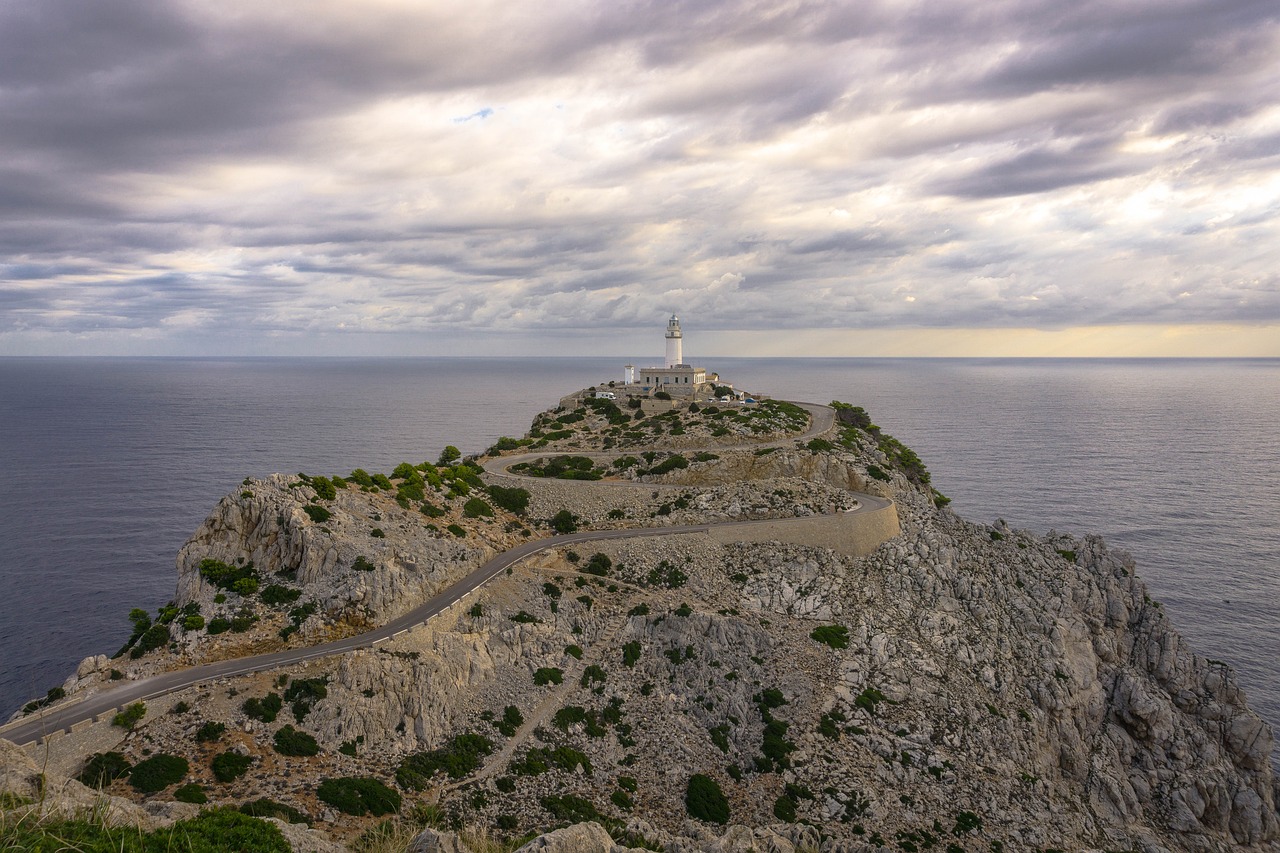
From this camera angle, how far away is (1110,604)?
5844cm

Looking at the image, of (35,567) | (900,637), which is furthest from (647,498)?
(35,567)

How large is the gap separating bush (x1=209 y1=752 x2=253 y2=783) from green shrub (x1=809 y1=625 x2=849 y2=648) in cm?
3494

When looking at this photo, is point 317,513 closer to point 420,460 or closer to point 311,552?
point 311,552

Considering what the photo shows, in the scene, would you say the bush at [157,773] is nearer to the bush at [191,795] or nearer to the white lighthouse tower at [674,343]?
the bush at [191,795]

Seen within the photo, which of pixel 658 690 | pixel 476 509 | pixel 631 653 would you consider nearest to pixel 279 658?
pixel 631 653

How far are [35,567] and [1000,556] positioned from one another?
313 ft

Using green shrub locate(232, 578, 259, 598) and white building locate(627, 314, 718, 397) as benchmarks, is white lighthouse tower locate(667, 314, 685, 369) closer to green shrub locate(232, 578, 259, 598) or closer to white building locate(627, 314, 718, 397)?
white building locate(627, 314, 718, 397)

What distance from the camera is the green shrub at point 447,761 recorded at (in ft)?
104

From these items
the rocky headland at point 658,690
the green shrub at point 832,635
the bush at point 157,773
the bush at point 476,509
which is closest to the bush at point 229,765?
the rocky headland at point 658,690

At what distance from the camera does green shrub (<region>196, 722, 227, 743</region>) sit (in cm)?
3059

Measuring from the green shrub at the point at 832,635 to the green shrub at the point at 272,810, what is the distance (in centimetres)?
3328

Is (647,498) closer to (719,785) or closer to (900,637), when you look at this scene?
(900,637)

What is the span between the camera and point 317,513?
44500 millimetres

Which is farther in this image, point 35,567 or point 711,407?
point 711,407
